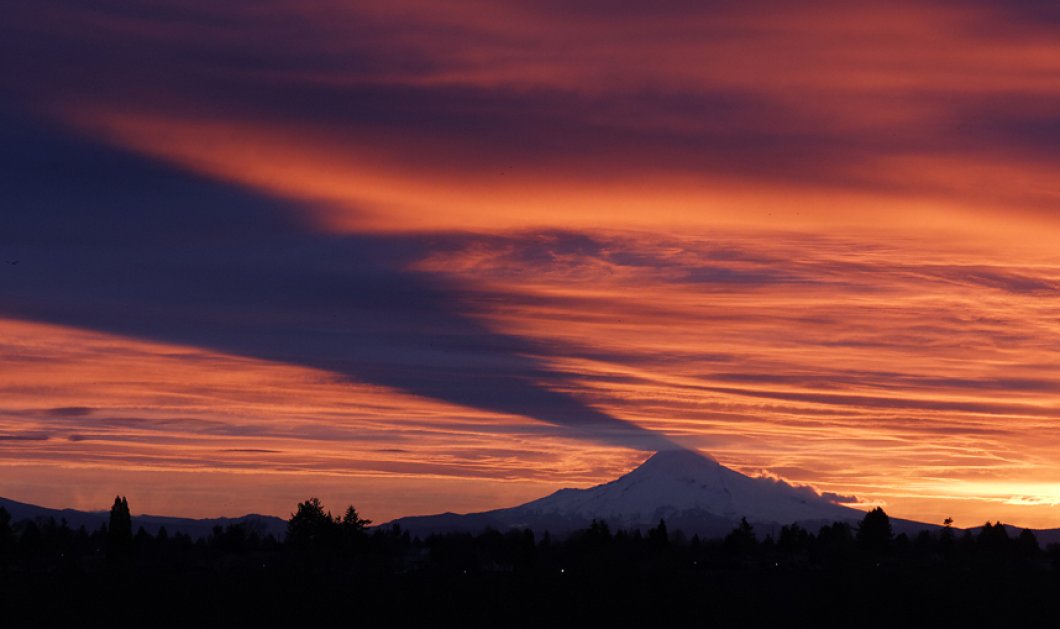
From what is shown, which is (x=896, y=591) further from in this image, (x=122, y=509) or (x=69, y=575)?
(x=122, y=509)

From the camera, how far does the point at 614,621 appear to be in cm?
13150

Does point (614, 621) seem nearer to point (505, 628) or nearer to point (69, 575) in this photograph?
point (505, 628)

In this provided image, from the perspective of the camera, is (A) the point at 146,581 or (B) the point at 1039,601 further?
(A) the point at 146,581

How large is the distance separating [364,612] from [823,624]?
4338 centimetres

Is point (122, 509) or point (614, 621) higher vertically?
point (122, 509)

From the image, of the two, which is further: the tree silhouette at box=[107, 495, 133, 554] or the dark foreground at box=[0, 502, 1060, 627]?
the tree silhouette at box=[107, 495, 133, 554]

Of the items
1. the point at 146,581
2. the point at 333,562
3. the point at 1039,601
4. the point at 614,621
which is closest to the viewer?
the point at 614,621

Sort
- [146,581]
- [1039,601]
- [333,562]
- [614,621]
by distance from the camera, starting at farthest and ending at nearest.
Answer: [333,562], [146,581], [1039,601], [614,621]

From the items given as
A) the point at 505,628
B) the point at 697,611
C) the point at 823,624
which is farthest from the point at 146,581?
the point at 823,624

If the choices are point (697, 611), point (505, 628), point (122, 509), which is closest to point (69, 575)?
point (122, 509)

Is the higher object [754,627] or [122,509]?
[122,509]

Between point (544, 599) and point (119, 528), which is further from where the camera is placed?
point (119, 528)

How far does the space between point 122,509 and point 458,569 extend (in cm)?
4589

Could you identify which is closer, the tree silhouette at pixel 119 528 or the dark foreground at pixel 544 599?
the dark foreground at pixel 544 599
